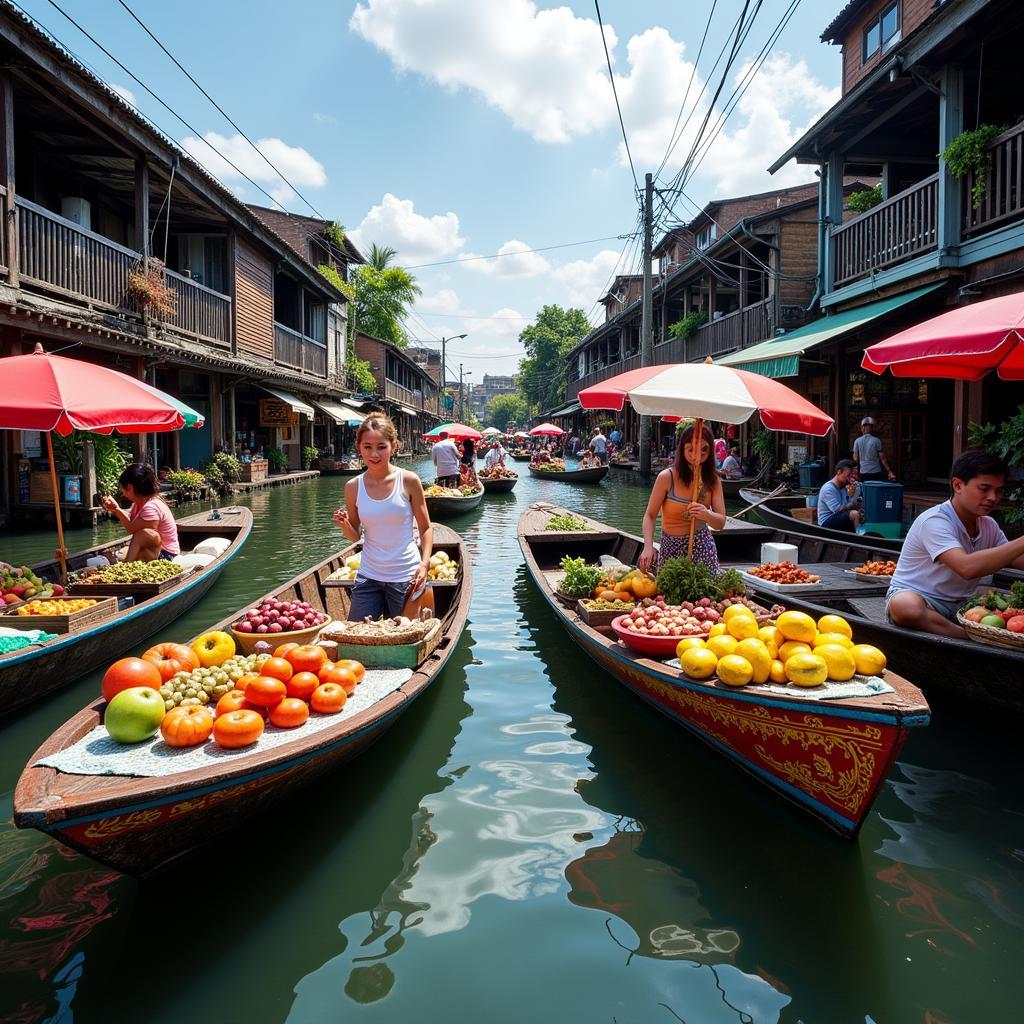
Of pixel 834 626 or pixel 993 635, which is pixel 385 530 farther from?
pixel 993 635

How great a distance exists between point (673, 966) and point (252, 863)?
1.90 meters

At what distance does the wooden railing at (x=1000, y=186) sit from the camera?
9.16 metres

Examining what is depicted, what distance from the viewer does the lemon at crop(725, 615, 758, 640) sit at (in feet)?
13.4

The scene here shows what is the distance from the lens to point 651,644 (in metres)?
4.40

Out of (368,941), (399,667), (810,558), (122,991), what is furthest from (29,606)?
(810,558)

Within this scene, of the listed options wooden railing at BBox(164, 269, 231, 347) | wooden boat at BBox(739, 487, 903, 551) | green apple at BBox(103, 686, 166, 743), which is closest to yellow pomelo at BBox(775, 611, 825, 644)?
green apple at BBox(103, 686, 166, 743)

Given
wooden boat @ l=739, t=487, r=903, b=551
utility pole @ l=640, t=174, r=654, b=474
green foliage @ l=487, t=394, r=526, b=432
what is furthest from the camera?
green foliage @ l=487, t=394, r=526, b=432

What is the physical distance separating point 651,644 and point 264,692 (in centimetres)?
218

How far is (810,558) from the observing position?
838 cm

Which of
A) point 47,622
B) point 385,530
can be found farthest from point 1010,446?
point 47,622

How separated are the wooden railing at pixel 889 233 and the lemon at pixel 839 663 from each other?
9.86 m

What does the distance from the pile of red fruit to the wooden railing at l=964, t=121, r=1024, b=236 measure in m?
9.72

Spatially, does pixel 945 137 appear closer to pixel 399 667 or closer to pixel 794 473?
pixel 794 473

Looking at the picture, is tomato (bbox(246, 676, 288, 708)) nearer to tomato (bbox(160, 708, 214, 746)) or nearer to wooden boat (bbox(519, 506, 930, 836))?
tomato (bbox(160, 708, 214, 746))
